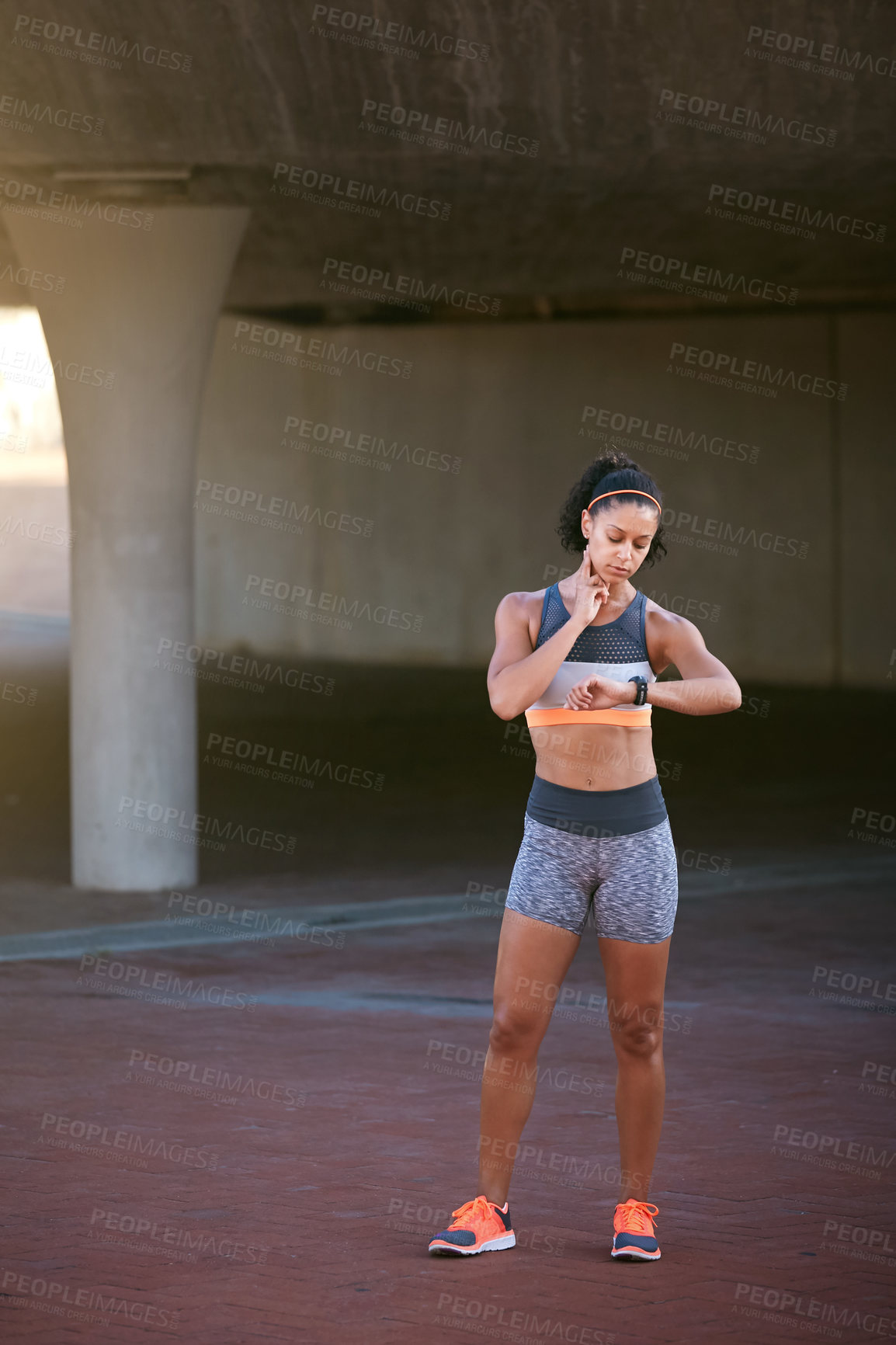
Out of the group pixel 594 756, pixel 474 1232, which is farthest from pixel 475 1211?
pixel 594 756

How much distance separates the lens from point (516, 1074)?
487 centimetres

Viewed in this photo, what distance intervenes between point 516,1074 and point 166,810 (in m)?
6.58

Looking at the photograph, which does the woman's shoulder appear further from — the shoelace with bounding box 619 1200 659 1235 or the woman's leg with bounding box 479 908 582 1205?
the shoelace with bounding box 619 1200 659 1235

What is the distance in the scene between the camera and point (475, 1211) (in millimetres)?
4930

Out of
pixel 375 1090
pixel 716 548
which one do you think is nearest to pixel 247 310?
pixel 716 548

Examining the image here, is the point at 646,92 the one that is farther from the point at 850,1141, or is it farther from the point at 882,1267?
the point at 882,1267

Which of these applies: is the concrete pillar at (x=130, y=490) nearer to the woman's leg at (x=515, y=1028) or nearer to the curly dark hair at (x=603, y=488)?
the curly dark hair at (x=603, y=488)

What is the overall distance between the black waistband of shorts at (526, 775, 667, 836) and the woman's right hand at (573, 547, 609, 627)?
1.62 feet

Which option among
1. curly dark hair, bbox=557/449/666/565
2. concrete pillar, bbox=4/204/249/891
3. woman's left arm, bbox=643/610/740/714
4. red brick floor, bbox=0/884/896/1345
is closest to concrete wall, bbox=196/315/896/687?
concrete pillar, bbox=4/204/249/891

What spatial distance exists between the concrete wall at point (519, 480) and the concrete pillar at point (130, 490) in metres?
13.8

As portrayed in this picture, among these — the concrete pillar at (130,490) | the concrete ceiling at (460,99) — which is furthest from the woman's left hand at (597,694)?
the concrete pillar at (130,490)

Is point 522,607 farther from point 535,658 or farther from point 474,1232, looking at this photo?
point 474,1232

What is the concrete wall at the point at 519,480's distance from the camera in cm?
2445

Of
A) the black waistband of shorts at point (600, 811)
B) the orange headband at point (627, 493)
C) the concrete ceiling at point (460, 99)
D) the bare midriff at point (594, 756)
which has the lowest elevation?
the black waistband of shorts at point (600, 811)
